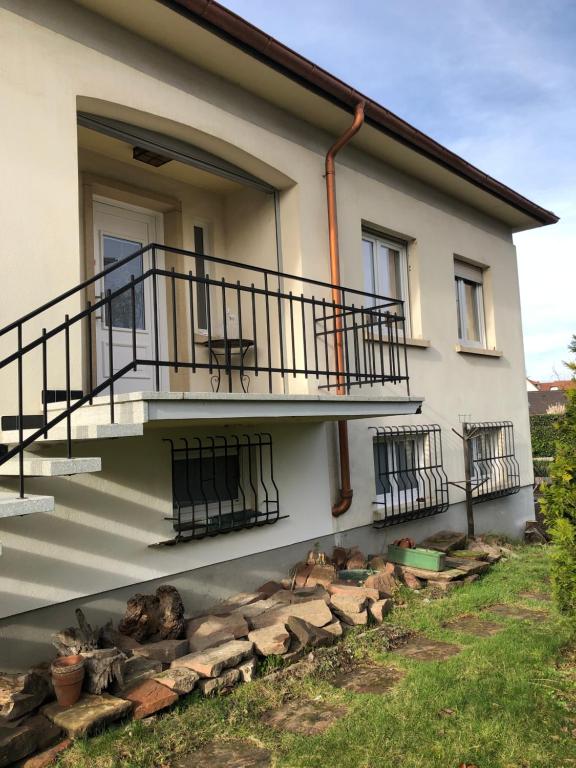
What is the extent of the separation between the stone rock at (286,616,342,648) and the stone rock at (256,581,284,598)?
3.08 feet

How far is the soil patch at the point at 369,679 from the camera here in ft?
13.8

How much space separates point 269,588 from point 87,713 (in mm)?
2567

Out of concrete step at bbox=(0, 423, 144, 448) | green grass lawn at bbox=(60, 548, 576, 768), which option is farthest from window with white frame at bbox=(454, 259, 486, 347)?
concrete step at bbox=(0, 423, 144, 448)

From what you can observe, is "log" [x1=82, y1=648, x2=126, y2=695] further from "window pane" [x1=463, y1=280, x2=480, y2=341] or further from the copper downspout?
"window pane" [x1=463, y1=280, x2=480, y2=341]

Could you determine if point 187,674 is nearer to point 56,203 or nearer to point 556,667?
point 556,667

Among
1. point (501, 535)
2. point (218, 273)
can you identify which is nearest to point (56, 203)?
point (218, 273)

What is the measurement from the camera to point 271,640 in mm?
4562

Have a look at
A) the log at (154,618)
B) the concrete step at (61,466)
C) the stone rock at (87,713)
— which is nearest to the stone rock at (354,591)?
the log at (154,618)

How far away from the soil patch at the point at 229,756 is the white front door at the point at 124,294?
352 centimetres

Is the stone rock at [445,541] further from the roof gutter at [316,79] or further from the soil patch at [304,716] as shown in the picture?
the roof gutter at [316,79]

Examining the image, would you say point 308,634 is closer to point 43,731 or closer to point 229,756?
point 229,756

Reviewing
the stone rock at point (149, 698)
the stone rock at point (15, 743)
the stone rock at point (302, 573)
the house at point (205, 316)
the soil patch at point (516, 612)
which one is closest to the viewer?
the stone rock at point (15, 743)

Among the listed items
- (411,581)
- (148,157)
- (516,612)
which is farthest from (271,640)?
(148,157)

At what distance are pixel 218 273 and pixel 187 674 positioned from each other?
15.0ft
